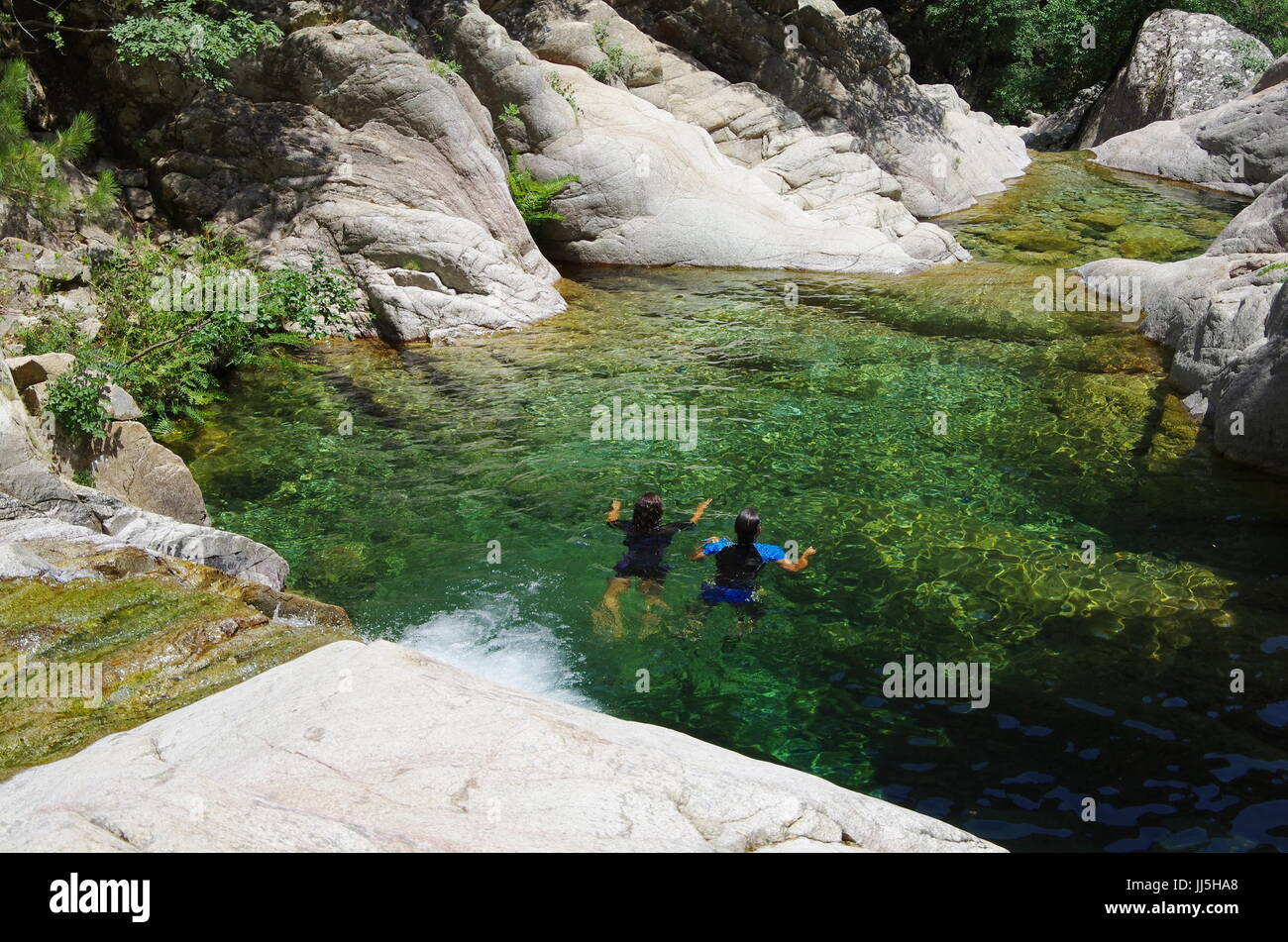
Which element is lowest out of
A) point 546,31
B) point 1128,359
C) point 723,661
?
point 723,661

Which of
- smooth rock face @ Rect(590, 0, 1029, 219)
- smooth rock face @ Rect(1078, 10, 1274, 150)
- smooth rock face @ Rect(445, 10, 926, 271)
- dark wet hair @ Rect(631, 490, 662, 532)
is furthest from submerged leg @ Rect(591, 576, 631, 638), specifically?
smooth rock face @ Rect(1078, 10, 1274, 150)

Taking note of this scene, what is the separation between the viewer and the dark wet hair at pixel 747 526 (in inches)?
333

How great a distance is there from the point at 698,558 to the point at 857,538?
1.72 m

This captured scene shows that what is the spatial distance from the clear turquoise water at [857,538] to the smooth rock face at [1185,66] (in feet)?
66.3

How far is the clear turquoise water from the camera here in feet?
21.5

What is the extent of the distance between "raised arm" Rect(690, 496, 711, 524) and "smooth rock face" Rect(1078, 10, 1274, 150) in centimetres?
2889

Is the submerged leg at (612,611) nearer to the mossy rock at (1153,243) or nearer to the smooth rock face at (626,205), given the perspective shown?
the smooth rock face at (626,205)

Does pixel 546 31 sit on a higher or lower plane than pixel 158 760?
higher

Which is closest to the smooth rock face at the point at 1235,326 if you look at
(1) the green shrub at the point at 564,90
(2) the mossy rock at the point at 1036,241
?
(2) the mossy rock at the point at 1036,241

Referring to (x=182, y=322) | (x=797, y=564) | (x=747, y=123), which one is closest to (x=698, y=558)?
(x=797, y=564)

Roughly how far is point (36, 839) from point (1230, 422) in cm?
1197
